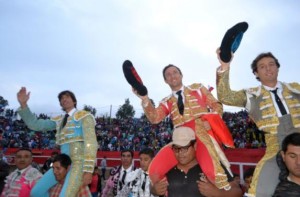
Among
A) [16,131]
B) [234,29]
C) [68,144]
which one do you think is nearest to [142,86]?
[234,29]

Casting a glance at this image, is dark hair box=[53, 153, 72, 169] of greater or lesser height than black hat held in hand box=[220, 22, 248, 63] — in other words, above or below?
below

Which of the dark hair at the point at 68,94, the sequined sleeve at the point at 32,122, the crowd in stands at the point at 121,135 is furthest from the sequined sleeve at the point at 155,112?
the crowd in stands at the point at 121,135

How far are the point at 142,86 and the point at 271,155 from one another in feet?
4.76

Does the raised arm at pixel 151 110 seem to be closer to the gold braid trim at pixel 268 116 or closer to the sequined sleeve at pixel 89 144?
the sequined sleeve at pixel 89 144

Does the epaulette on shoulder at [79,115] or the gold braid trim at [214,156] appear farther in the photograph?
the epaulette on shoulder at [79,115]

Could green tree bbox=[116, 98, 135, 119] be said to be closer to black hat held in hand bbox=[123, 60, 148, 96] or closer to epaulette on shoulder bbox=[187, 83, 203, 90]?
epaulette on shoulder bbox=[187, 83, 203, 90]

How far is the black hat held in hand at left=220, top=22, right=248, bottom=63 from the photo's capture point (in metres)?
2.87

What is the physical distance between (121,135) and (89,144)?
27.6 metres

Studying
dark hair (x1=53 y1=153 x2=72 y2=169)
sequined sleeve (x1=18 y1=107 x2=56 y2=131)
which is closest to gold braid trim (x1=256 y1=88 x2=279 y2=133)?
dark hair (x1=53 y1=153 x2=72 y2=169)

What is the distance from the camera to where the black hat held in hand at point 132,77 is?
328 centimetres

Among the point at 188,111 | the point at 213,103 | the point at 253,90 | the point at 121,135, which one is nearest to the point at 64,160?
the point at 188,111

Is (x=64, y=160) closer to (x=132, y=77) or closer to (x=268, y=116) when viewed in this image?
(x=132, y=77)

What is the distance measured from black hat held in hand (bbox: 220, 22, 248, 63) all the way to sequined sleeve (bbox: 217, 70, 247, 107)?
6.3 inches

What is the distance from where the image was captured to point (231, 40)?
2.88 metres
